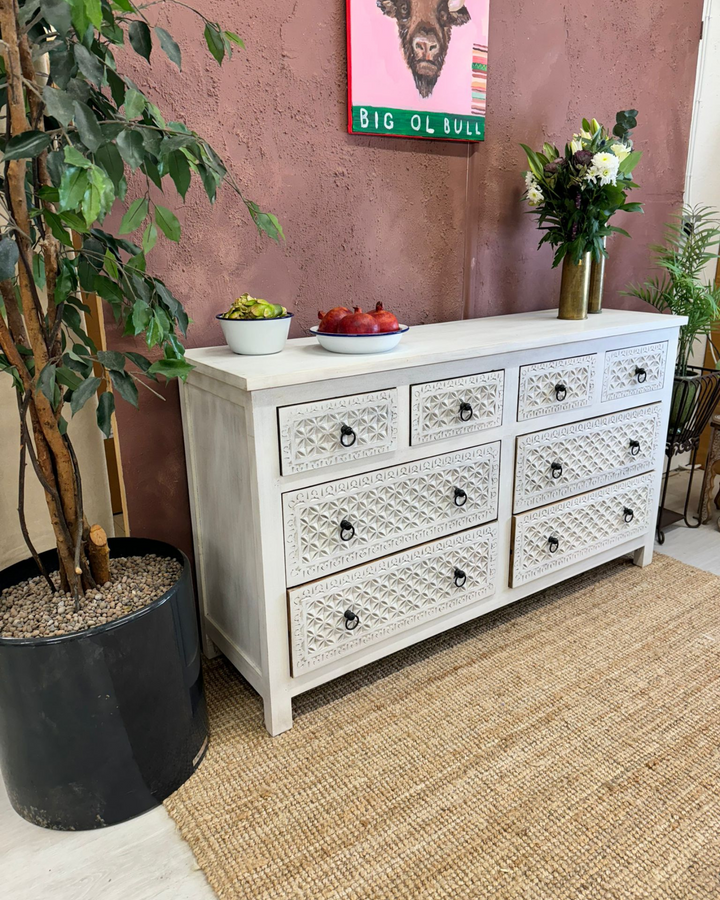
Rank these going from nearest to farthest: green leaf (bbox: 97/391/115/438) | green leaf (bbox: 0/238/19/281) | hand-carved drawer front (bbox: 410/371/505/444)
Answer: green leaf (bbox: 0/238/19/281) → green leaf (bbox: 97/391/115/438) → hand-carved drawer front (bbox: 410/371/505/444)

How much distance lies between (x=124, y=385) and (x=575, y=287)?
158 centimetres

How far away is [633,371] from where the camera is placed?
2217mm

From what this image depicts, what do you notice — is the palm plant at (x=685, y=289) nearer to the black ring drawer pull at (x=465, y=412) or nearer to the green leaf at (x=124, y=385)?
the black ring drawer pull at (x=465, y=412)

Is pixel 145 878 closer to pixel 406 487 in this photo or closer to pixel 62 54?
pixel 406 487

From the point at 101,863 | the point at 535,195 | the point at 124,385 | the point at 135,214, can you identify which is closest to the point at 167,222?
the point at 135,214

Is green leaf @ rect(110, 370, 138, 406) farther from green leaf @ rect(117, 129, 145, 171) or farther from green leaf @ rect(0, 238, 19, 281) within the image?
green leaf @ rect(117, 129, 145, 171)

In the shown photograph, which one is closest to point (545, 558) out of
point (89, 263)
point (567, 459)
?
point (567, 459)

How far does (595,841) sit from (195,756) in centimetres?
87

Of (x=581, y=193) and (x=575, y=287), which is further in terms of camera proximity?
(x=575, y=287)

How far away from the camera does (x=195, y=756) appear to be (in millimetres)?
1581

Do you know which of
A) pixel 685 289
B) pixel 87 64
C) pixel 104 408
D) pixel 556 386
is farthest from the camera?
pixel 685 289

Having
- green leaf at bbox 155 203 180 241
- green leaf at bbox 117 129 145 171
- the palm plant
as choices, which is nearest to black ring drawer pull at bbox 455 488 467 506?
green leaf at bbox 155 203 180 241

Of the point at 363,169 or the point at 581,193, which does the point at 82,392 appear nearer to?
the point at 363,169

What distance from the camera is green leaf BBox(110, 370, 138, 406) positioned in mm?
1242
